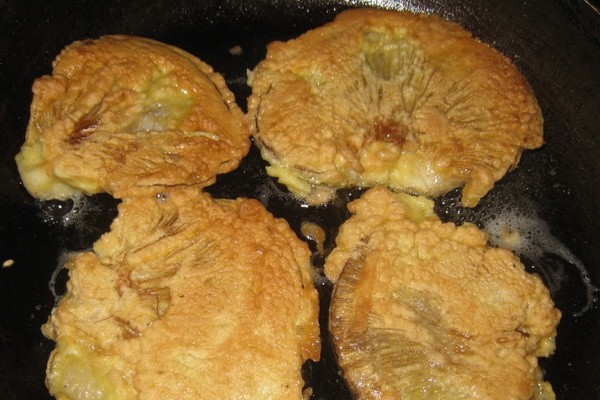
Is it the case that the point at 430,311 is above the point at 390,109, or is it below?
below

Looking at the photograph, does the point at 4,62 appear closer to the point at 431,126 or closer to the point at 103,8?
the point at 103,8

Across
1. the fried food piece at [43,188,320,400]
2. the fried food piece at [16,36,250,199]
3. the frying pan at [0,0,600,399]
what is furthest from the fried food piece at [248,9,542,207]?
the fried food piece at [43,188,320,400]

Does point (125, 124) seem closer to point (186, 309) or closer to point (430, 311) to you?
point (186, 309)

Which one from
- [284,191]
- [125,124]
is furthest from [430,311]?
[125,124]

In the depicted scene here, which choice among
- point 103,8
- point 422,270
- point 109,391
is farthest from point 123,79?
point 422,270

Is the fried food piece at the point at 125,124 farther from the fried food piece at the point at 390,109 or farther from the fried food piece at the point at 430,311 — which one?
the fried food piece at the point at 430,311

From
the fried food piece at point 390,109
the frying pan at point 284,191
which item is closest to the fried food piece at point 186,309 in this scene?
the frying pan at point 284,191

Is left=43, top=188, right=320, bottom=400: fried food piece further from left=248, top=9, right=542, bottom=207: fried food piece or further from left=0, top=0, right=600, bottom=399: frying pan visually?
left=248, top=9, right=542, bottom=207: fried food piece

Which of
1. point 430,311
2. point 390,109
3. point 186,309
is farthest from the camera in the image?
point 390,109
